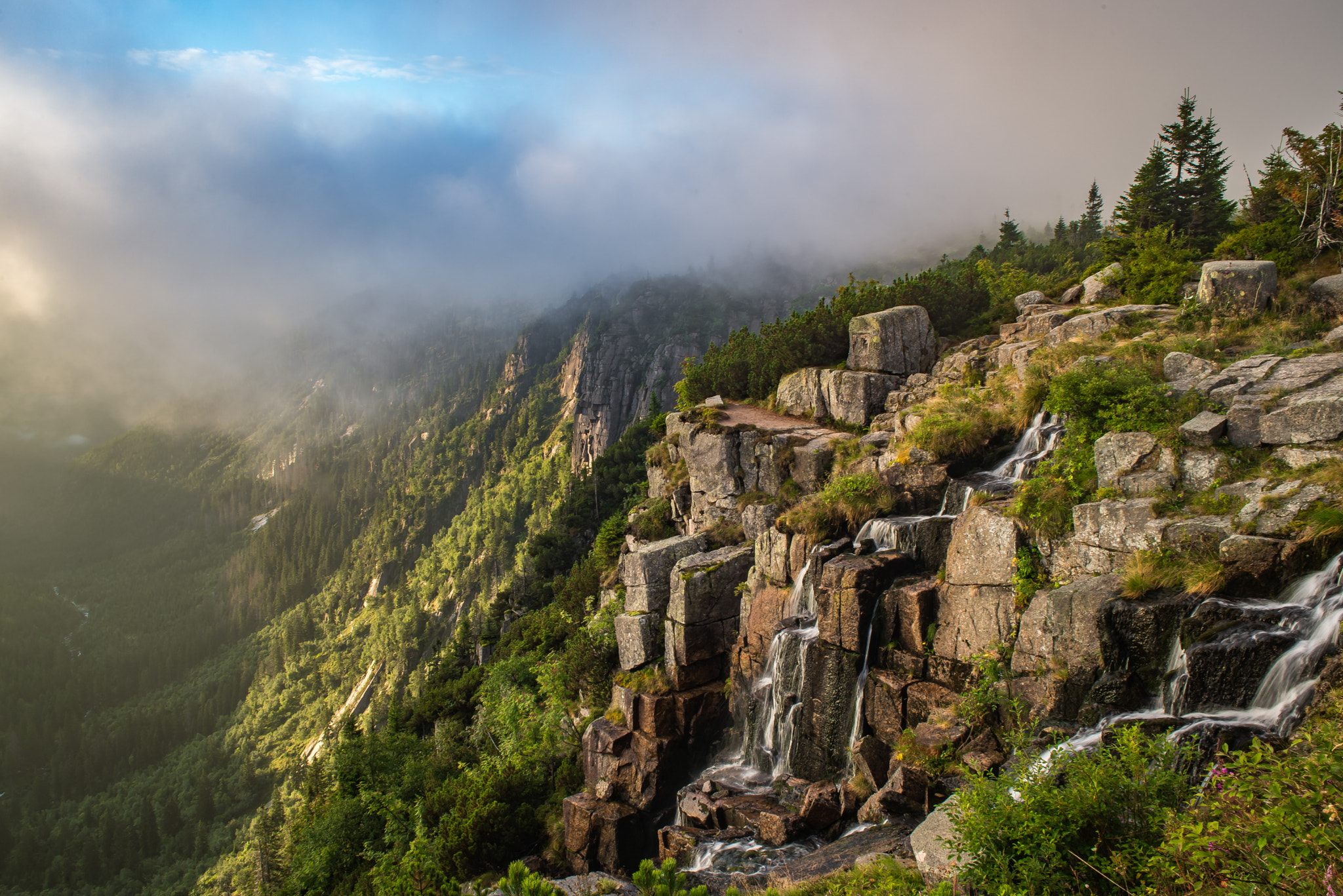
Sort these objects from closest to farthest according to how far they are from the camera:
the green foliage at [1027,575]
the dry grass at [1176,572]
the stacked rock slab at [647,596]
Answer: the dry grass at [1176,572] < the green foliage at [1027,575] < the stacked rock slab at [647,596]

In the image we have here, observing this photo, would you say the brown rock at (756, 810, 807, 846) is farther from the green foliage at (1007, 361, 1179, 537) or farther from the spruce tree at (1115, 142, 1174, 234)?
the spruce tree at (1115, 142, 1174, 234)

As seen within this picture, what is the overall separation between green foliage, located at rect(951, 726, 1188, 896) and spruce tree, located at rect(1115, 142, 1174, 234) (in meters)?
35.1

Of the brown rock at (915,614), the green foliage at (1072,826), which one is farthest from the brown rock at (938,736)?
the green foliage at (1072,826)

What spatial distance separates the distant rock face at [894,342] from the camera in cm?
2997

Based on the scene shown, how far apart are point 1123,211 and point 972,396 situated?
71.6ft

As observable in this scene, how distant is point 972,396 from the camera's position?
21719mm

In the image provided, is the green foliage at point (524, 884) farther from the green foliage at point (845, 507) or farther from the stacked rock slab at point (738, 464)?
the stacked rock slab at point (738, 464)

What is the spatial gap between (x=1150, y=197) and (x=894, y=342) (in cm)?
1746

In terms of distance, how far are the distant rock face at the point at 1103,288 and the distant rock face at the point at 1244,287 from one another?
7.28m

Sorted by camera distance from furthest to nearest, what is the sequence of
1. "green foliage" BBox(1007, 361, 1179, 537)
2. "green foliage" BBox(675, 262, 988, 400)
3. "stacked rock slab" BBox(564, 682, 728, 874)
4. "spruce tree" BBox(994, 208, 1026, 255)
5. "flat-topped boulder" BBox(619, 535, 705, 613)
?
1. "spruce tree" BBox(994, 208, 1026, 255)
2. "green foliage" BBox(675, 262, 988, 400)
3. "flat-topped boulder" BBox(619, 535, 705, 613)
4. "stacked rock slab" BBox(564, 682, 728, 874)
5. "green foliage" BBox(1007, 361, 1179, 537)

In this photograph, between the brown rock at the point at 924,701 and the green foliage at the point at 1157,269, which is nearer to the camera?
the brown rock at the point at 924,701

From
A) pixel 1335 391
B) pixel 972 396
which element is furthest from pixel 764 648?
pixel 1335 391

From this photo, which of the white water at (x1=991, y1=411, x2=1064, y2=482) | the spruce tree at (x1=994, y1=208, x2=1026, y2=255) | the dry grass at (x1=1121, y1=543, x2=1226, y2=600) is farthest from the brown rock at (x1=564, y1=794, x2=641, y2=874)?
the spruce tree at (x1=994, y1=208, x2=1026, y2=255)

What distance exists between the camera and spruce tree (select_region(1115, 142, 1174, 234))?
3328 cm
